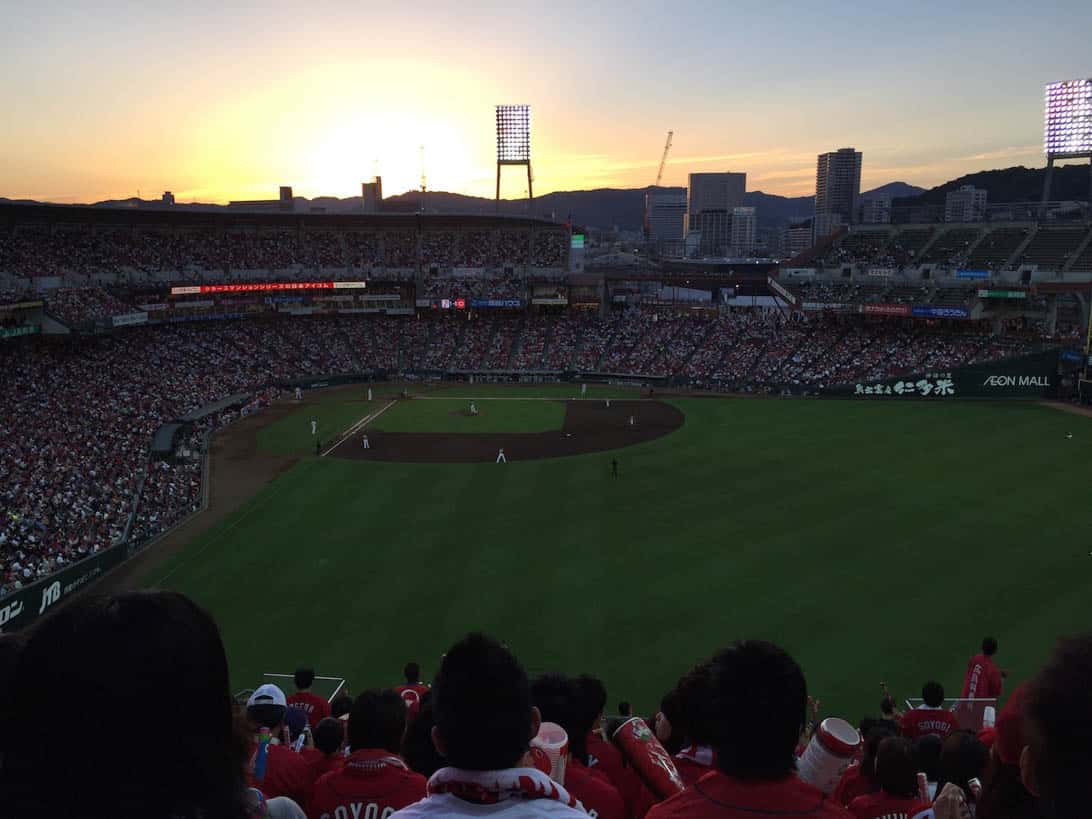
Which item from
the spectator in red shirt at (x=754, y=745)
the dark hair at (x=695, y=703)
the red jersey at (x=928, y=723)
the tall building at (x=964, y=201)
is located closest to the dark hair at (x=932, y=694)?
the red jersey at (x=928, y=723)

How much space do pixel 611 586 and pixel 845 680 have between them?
7659 millimetres

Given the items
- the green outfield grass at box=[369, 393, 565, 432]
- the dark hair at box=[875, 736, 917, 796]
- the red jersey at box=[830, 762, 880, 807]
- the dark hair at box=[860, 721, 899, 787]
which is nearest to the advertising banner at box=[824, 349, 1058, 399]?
the green outfield grass at box=[369, 393, 565, 432]

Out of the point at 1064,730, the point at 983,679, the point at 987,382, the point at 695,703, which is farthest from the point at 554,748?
the point at 987,382

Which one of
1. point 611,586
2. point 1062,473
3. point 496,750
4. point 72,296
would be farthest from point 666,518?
point 72,296

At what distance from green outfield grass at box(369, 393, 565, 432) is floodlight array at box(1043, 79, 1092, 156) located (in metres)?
47.7

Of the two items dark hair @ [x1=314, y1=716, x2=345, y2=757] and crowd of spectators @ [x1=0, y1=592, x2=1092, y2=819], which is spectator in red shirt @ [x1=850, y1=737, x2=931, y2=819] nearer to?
crowd of spectators @ [x1=0, y1=592, x2=1092, y2=819]

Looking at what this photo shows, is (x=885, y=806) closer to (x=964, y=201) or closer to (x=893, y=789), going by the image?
(x=893, y=789)

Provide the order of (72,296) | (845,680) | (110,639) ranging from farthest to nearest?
(72,296), (845,680), (110,639)

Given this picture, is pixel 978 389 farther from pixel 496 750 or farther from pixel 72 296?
pixel 72 296

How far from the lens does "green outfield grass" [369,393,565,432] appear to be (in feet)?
159

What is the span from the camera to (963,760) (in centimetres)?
527

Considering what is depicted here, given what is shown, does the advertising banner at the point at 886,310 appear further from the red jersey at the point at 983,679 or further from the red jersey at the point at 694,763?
the red jersey at the point at 694,763

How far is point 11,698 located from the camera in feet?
7.05

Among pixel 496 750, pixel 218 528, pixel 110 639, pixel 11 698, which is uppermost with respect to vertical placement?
pixel 110 639
